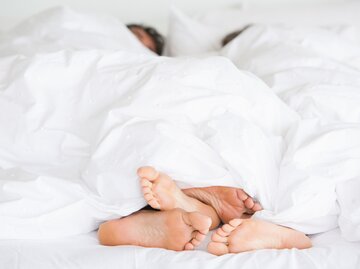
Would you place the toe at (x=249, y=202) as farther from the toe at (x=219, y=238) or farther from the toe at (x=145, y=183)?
the toe at (x=145, y=183)

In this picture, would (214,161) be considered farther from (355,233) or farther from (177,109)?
(355,233)

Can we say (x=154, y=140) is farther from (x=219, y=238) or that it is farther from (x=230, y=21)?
(x=230, y=21)

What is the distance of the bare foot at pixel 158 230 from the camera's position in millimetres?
992

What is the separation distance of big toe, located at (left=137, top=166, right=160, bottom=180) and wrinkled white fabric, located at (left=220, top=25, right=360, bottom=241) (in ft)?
0.78

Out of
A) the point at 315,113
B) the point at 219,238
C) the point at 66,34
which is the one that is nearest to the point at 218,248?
the point at 219,238

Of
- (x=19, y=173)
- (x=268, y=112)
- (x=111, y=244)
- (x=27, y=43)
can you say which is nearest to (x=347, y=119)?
(x=268, y=112)

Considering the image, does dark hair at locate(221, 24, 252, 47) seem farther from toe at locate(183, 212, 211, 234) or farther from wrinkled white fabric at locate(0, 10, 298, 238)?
toe at locate(183, 212, 211, 234)

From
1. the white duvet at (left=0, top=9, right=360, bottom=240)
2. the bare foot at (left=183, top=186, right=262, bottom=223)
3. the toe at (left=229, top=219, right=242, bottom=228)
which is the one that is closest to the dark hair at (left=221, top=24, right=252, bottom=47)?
the white duvet at (left=0, top=9, right=360, bottom=240)

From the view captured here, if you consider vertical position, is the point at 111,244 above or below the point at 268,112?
below

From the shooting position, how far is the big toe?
102 centimetres

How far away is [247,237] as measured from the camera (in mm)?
992

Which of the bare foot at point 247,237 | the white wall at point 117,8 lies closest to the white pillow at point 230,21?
the white wall at point 117,8

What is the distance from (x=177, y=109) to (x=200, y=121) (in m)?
0.06

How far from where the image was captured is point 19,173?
1121 millimetres
